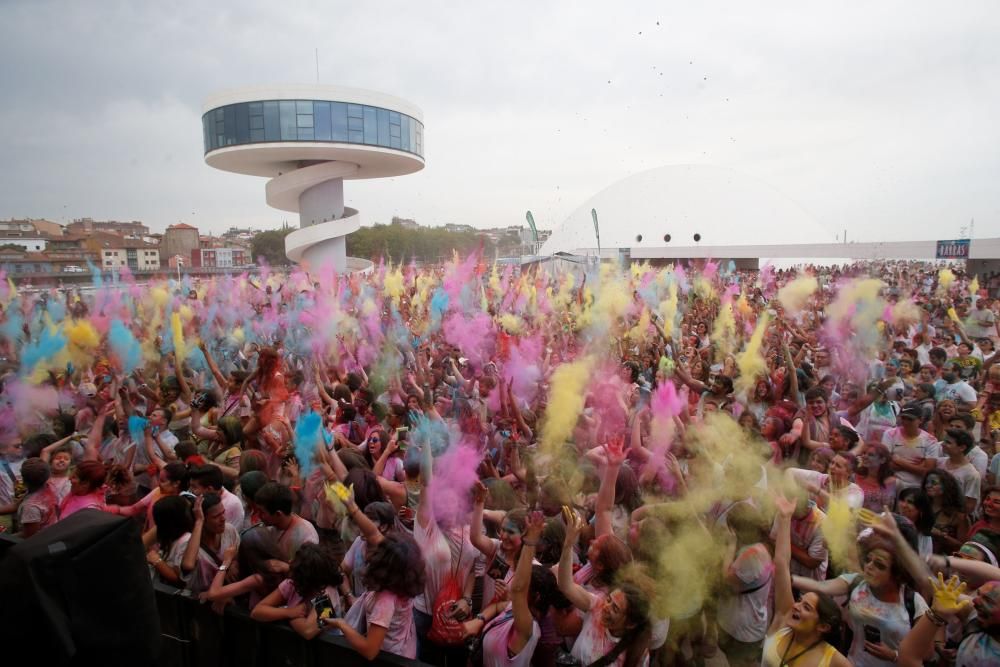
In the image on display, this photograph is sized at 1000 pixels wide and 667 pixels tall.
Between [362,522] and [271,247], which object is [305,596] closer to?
[362,522]

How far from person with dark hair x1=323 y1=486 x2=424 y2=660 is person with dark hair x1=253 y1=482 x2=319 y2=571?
60cm

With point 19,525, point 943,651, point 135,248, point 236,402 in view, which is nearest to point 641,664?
point 943,651

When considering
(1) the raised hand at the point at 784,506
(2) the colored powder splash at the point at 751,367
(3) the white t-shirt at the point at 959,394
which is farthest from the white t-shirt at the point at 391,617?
(3) the white t-shirt at the point at 959,394

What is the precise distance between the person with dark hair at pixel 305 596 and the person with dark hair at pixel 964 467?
13.2 ft

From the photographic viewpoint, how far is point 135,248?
6600 centimetres

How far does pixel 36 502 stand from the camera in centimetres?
407

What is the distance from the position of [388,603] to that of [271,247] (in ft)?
254

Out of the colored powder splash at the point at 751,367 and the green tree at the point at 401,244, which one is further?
the green tree at the point at 401,244

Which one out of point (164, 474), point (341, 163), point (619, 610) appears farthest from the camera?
point (341, 163)

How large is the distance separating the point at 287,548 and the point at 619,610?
6.00ft

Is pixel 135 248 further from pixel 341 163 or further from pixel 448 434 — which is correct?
pixel 448 434

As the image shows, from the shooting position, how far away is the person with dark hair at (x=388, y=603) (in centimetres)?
270

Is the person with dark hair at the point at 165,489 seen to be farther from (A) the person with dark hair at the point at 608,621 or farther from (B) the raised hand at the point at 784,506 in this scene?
(B) the raised hand at the point at 784,506

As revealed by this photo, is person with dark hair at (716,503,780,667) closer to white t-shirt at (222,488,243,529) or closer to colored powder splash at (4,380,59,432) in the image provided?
white t-shirt at (222,488,243,529)
